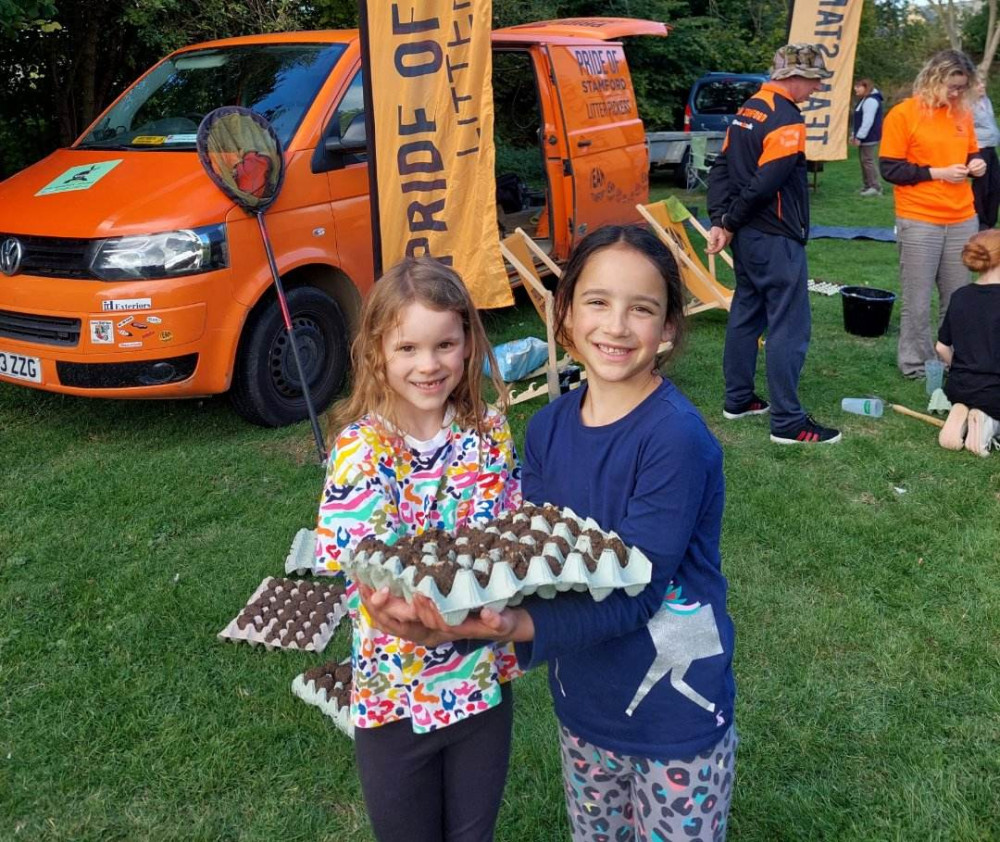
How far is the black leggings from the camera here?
5.65 feet

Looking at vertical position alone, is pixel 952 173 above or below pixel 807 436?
above

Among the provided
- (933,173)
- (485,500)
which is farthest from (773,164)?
(485,500)

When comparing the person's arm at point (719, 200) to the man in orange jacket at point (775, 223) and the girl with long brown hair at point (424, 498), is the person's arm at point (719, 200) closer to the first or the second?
the man in orange jacket at point (775, 223)

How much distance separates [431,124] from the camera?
159 inches

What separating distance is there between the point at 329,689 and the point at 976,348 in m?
3.99

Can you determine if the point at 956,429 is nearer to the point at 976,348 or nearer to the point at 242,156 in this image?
the point at 976,348

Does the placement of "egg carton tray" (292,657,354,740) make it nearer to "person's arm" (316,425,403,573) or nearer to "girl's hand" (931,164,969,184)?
"person's arm" (316,425,403,573)

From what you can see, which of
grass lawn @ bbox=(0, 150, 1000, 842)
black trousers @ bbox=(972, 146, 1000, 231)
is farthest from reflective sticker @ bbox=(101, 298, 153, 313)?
black trousers @ bbox=(972, 146, 1000, 231)

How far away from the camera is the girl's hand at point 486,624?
1.26 m

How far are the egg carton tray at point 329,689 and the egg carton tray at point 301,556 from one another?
726 mm

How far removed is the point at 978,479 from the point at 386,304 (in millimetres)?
3817

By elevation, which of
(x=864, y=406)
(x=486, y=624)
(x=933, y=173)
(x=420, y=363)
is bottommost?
(x=864, y=406)

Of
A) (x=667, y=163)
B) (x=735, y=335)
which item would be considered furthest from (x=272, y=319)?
(x=667, y=163)

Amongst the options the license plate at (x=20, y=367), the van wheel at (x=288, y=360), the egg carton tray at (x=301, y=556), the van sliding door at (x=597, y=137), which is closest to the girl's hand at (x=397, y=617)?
the egg carton tray at (x=301, y=556)
